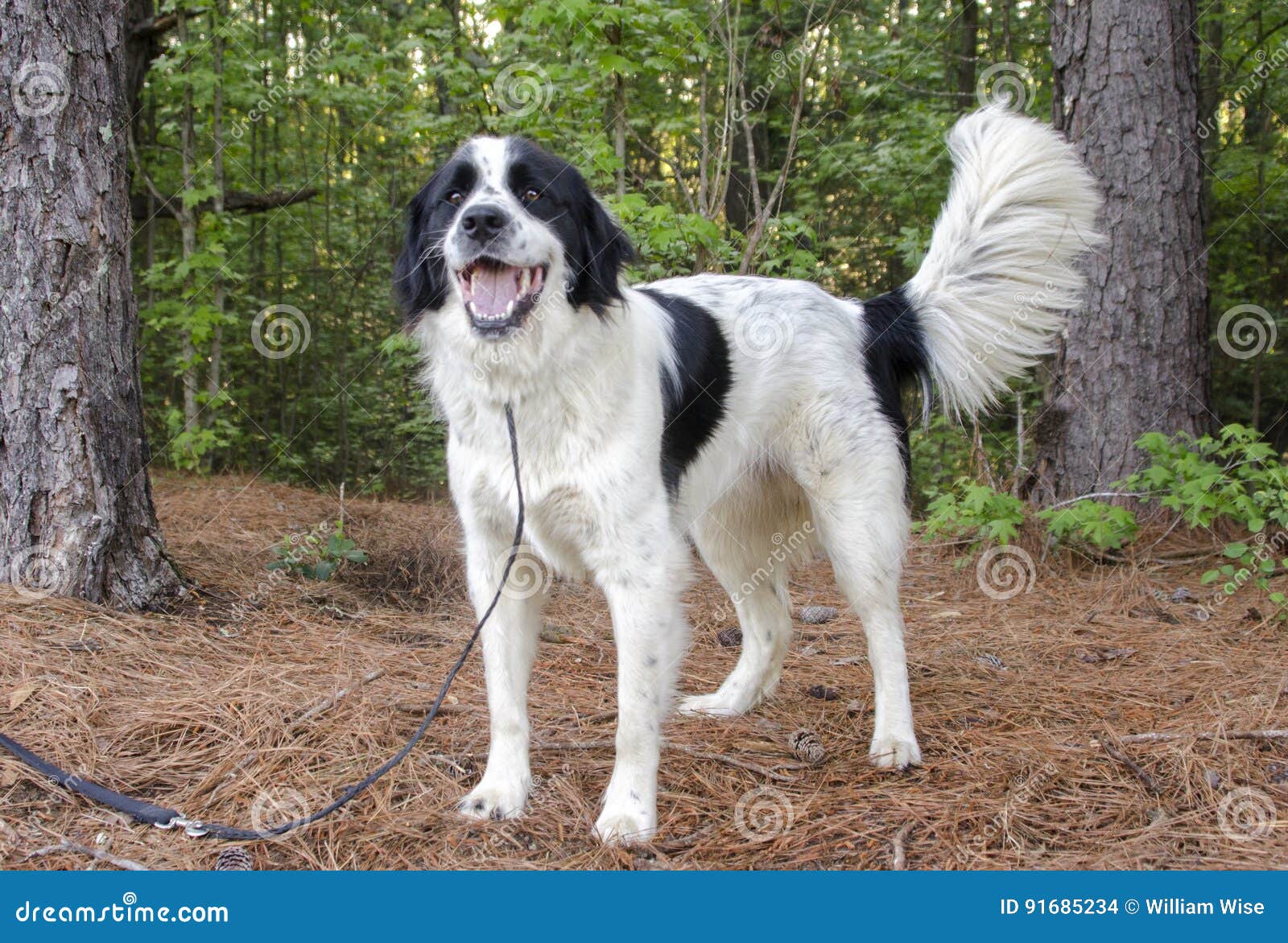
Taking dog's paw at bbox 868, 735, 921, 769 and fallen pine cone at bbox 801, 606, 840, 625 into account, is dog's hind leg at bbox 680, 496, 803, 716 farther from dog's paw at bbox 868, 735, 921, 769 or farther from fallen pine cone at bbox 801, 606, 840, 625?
fallen pine cone at bbox 801, 606, 840, 625

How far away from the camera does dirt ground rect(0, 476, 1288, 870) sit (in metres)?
2.35

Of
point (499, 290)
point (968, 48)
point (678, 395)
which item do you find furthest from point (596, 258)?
point (968, 48)

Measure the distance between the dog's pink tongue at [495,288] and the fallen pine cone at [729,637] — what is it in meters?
2.07

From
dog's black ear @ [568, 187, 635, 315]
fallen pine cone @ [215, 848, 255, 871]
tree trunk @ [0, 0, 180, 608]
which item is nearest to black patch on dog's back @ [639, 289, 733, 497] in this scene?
dog's black ear @ [568, 187, 635, 315]

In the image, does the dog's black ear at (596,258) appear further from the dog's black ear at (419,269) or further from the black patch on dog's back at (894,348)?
the black patch on dog's back at (894,348)

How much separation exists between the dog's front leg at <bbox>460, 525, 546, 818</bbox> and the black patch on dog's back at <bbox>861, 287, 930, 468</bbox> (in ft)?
4.53

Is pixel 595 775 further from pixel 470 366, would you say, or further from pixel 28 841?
pixel 28 841

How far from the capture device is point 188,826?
232 centimetres

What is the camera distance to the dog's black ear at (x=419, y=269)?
2656mm

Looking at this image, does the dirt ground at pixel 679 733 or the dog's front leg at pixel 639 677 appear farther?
the dog's front leg at pixel 639 677

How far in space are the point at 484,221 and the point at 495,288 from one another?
19cm

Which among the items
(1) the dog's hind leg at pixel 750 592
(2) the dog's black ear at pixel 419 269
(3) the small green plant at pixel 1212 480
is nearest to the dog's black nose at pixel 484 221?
(2) the dog's black ear at pixel 419 269

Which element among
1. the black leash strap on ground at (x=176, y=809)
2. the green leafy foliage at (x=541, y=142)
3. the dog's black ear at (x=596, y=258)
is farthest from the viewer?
the green leafy foliage at (x=541, y=142)

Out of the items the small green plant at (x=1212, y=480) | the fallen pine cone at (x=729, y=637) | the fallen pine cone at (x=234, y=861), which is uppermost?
the small green plant at (x=1212, y=480)
